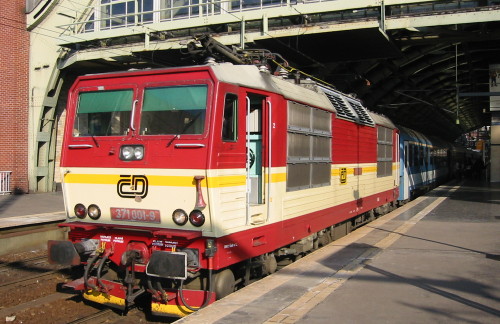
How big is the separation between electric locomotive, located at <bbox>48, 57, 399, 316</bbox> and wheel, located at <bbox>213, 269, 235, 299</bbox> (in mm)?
17

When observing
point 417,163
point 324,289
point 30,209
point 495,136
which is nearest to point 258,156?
point 324,289

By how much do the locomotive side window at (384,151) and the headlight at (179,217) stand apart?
8.48 meters

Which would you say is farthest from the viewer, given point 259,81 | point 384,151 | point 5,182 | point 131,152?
point 5,182

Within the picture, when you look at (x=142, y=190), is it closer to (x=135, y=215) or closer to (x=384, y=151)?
(x=135, y=215)

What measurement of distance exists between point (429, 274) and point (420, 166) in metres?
15.2

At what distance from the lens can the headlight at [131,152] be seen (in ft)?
19.2

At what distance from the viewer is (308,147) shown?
25.3 feet

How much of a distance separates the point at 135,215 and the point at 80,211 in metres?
0.94

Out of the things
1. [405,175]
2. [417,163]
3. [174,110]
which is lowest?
[405,175]

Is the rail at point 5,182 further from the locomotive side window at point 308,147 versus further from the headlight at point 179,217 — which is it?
the headlight at point 179,217

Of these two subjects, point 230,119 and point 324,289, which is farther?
point 324,289

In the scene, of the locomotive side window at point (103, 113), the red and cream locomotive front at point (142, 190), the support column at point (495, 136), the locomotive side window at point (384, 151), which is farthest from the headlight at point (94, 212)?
the support column at point (495, 136)

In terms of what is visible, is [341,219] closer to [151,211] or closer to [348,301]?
[348,301]

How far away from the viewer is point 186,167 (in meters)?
5.54
